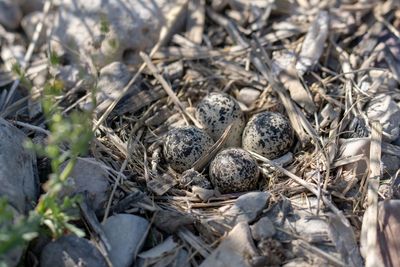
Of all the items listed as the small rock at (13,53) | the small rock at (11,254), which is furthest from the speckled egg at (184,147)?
the small rock at (13,53)

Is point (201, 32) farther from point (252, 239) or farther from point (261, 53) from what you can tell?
point (252, 239)

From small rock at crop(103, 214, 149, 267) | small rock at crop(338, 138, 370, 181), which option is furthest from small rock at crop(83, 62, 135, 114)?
small rock at crop(338, 138, 370, 181)

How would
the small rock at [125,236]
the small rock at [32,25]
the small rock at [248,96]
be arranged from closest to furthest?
the small rock at [125,236]
the small rock at [248,96]
the small rock at [32,25]

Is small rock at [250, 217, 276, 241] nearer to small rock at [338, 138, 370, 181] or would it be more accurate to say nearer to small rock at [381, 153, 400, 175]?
small rock at [338, 138, 370, 181]

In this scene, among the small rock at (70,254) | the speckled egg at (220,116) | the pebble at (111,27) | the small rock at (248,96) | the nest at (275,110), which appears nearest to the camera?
the small rock at (70,254)

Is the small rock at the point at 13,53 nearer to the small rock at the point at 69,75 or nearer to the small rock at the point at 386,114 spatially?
the small rock at the point at 69,75

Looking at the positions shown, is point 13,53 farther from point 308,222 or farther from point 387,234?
point 387,234
